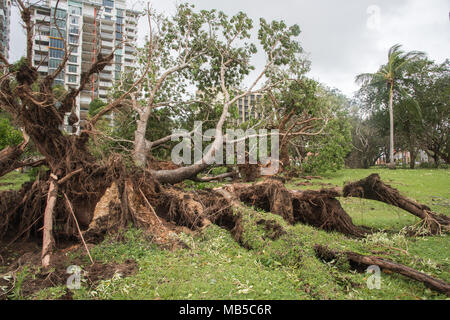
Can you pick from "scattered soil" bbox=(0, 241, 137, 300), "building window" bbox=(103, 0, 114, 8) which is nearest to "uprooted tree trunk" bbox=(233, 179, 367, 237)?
"scattered soil" bbox=(0, 241, 137, 300)

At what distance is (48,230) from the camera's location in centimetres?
468

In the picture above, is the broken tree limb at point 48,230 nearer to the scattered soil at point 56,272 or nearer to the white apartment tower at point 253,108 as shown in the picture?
the scattered soil at point 56,272

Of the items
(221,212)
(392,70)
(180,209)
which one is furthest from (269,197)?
(392,70)

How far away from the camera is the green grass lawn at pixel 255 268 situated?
11.4 feet

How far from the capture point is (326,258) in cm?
466

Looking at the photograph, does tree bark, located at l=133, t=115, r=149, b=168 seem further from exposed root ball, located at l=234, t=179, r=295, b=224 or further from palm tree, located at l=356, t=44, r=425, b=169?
palm tree, located at l=356, t=44, r=425, b=169

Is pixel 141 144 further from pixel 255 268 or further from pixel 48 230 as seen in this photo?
pixel 255 268

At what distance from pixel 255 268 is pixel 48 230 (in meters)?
3.29

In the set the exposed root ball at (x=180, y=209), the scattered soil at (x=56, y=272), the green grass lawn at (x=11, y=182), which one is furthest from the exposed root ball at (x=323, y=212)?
the green grass lawn at (x=11, y=182)

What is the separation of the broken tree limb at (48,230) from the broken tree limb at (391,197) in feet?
20.3

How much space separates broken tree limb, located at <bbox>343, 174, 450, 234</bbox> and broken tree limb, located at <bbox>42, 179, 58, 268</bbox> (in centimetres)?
619

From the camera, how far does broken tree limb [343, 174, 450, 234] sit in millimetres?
6438

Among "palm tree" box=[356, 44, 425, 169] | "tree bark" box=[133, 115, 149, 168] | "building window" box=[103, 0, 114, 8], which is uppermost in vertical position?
"building window" box=[103, 0, 114, 8]
